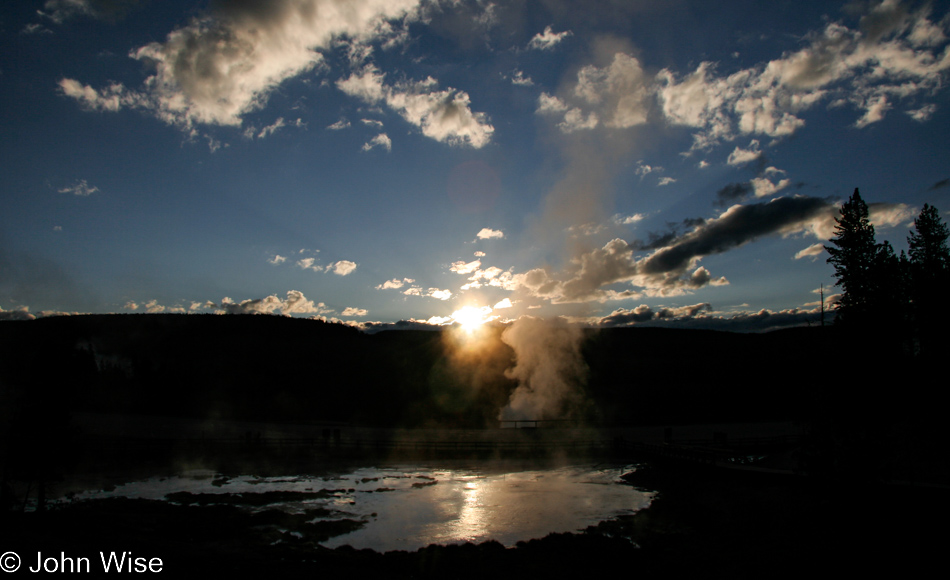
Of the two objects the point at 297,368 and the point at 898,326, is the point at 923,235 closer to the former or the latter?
the point at 898,326

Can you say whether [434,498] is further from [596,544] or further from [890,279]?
[890,279]

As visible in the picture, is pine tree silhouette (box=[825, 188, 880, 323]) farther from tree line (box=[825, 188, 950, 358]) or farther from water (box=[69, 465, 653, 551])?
water (box=[69, 465, 653, 551])

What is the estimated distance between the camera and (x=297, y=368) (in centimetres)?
9381

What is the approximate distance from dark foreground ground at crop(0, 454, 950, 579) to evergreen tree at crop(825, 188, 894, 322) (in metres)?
21.4

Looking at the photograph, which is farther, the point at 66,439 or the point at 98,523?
the point at 66,439

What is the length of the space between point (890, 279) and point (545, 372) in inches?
1269

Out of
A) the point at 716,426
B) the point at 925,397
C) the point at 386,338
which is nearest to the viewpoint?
the point at 925,397

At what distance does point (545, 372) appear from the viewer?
56906 millimetres

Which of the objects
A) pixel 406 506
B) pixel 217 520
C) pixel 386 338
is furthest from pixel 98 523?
pixel 386 338

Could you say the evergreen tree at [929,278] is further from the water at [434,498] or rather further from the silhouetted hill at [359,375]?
the water at [434,498]

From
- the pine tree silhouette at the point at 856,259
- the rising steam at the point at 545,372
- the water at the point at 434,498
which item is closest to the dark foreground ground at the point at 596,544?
the water at the point at 434,498

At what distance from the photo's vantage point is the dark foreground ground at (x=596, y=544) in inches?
535

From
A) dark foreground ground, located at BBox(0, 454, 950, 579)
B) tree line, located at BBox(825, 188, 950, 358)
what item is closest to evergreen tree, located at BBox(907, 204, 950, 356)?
tree line, located at BBox(825, 188, 950, 358)

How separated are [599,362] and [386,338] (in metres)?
65.1
